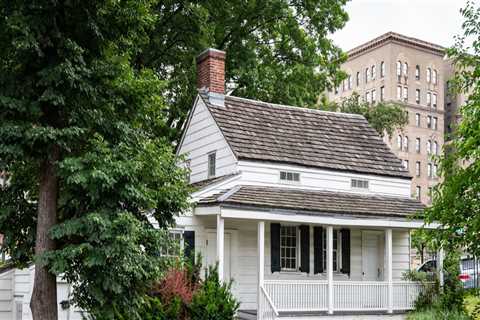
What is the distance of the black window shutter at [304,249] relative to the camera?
18.9 m

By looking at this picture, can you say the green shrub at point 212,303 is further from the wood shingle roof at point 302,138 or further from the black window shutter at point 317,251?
the black window shutter at point 317,251

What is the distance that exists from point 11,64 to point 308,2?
17408 mm

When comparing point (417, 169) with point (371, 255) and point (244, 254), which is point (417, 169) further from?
point (244, 254)

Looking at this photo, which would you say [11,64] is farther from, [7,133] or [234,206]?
[234,206]

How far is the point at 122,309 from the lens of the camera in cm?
1148

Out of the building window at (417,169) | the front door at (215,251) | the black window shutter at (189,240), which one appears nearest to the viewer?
the black window shutter at (189,240)

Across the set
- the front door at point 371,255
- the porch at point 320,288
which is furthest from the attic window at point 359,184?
the porch at point 320,288

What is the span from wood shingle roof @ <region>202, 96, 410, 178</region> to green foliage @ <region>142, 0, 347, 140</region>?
151 inches

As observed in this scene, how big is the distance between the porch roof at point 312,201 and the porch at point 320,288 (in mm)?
530

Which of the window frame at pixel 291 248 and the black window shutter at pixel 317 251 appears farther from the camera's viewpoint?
the black window shutter at pixel 317 251

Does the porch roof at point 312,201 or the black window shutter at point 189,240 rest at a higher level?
the porch roof at point 312,201

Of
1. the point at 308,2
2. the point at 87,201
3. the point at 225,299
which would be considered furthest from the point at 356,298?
the point at 308,2

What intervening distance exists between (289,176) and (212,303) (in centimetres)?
551

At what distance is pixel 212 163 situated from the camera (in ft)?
64.4
